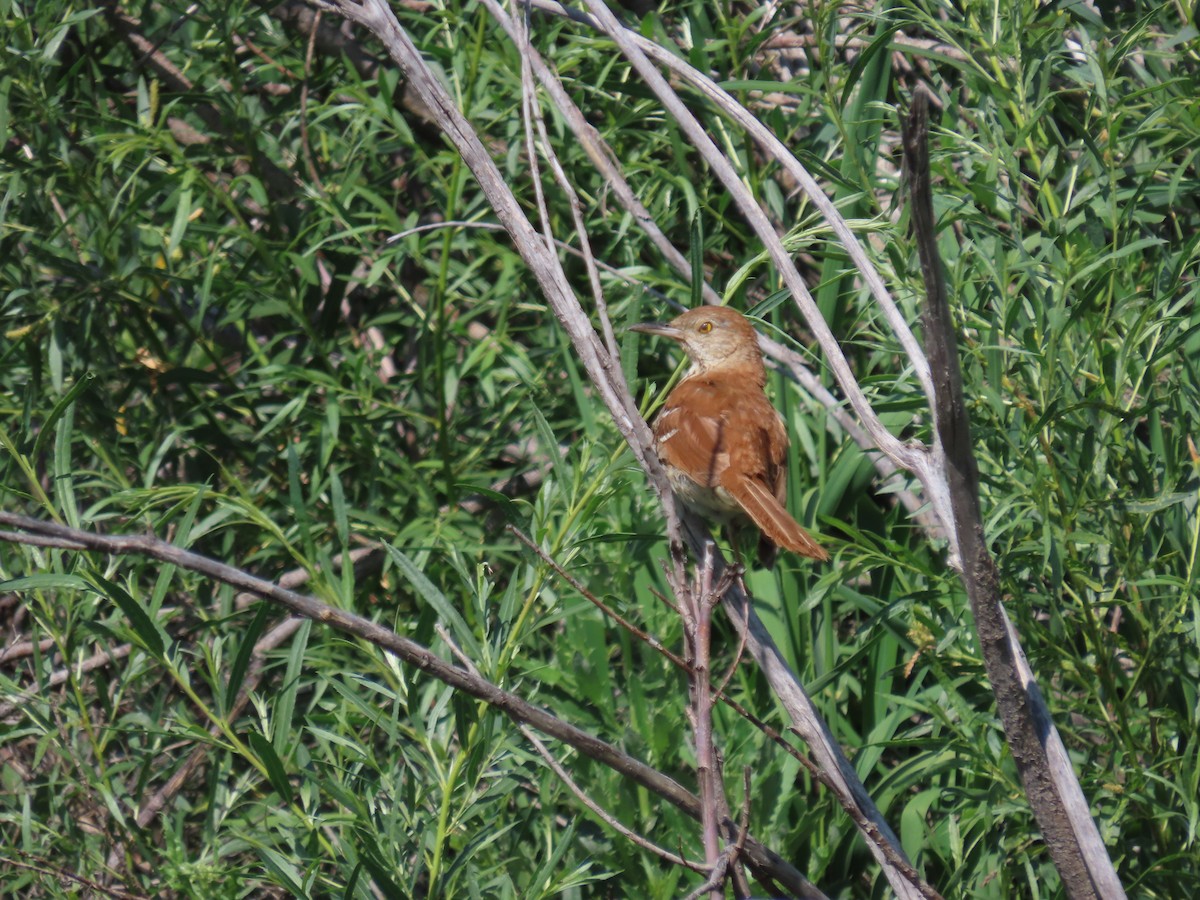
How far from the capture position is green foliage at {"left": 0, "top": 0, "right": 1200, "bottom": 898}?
2.67 meters

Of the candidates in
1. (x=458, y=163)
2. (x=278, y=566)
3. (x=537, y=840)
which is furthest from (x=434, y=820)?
(x=458, y=163)

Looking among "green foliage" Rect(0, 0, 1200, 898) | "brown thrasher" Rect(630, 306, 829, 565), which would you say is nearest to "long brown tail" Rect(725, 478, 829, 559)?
"brown thrasher" Rect(630, 306, 829, 565)

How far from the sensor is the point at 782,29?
4.31m

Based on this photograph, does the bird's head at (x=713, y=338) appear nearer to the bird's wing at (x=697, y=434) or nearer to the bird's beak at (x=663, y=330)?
the bird's beak at (x=663, y=330)

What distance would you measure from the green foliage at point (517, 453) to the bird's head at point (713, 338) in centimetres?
19

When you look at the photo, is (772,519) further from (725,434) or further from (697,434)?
(697,434)

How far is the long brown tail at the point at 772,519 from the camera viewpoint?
2.79 m

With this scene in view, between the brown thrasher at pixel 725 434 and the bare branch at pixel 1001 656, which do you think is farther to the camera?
the brown thrasher at pixel 725 434

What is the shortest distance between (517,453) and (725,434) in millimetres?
1228

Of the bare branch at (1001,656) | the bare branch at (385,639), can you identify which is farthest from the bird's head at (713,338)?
the bare branch at (385,639)

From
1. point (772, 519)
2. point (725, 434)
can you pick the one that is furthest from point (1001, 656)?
point (725, 434)

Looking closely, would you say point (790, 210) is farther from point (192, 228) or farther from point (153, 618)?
point (153, 618)

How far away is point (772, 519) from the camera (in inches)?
118

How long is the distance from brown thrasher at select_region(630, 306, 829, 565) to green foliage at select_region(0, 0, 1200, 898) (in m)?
0.19
